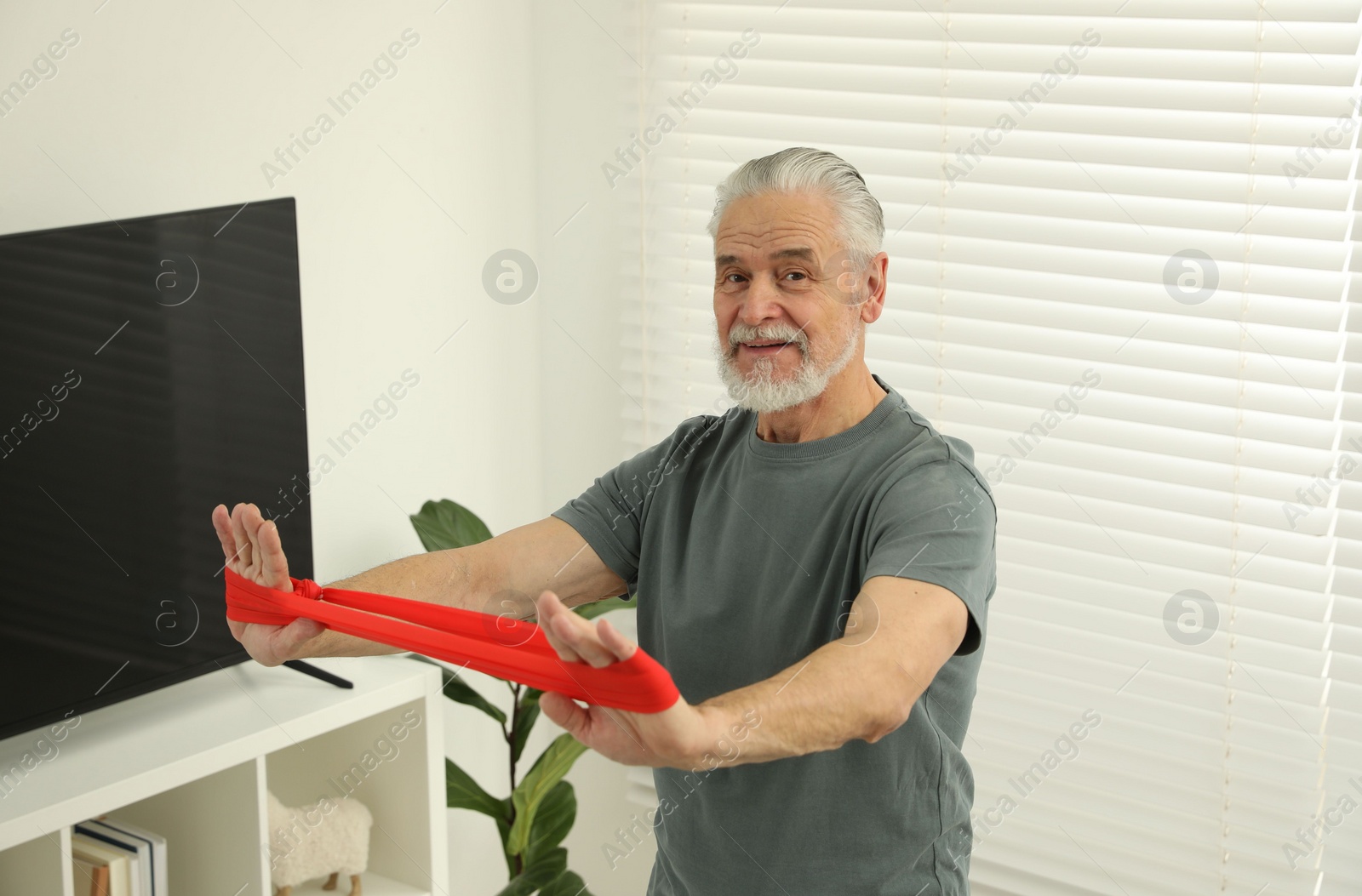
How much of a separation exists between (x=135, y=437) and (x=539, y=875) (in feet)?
4.28

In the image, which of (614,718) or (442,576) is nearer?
(614,718)

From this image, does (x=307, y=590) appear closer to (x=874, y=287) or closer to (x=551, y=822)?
(x=874, y=287)

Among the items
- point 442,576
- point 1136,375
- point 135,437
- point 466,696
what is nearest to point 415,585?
point 442,576

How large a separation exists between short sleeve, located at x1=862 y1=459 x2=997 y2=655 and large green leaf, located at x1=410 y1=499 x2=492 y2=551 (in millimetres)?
1400

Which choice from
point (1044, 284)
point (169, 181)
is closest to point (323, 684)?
point (169, 181)

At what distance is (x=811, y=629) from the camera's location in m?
1.56

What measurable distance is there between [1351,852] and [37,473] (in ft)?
7.61

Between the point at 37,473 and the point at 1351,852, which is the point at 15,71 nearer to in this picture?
the point at 37,473

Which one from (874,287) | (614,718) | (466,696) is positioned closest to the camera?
(614,718)

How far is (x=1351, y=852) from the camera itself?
2199mm

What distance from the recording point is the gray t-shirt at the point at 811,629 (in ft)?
4.87

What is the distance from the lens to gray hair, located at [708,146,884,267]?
5.43ft

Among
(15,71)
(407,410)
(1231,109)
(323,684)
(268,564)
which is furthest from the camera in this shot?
(407,410)

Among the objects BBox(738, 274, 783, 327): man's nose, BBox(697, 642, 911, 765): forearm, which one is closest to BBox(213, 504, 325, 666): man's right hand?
BBox(697, 642, 911, 765): forearm
